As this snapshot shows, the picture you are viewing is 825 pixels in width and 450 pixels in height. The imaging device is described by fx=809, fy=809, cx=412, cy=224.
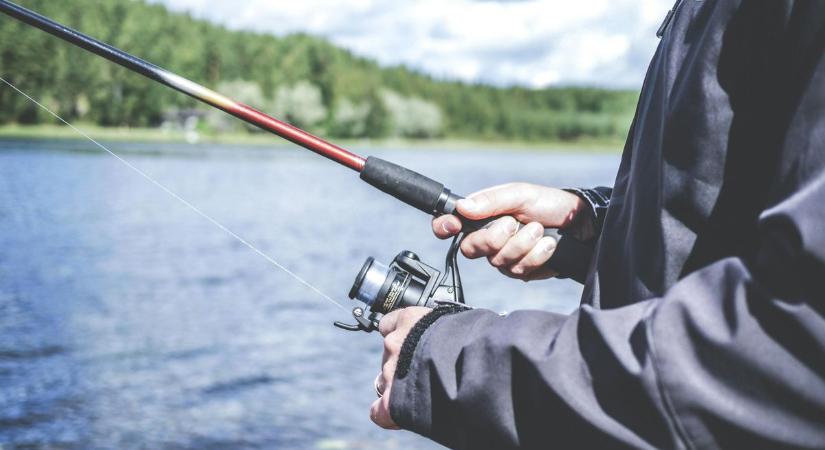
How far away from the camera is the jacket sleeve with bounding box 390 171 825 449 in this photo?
99cm

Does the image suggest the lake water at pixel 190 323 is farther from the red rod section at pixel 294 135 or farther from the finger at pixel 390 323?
the finger at pixel 390 323

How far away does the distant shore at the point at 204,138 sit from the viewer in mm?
47656

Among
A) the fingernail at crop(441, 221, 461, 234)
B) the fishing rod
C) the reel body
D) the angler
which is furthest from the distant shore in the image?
the angler

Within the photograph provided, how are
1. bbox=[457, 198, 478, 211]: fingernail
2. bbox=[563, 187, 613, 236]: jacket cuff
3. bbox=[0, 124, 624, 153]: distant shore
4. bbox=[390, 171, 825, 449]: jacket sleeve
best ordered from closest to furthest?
1. bbox=[390, 171, 825, 449]: jacket sleeve
2. bbox=[457, 198, 478, 211]: fingernail
3. bbox=[563, 187, 613, 236]: jacket cuff
4. bbox=[0, 124, 624, 153]: distant shore

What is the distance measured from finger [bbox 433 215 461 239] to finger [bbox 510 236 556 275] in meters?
0.18

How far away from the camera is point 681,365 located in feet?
3.51

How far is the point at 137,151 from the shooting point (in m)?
39.0

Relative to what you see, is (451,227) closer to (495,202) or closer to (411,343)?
(495,202)

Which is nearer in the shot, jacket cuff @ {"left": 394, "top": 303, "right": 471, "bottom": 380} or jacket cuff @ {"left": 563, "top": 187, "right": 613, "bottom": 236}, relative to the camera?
jacket cuff @ {"left": 394, "top": 303, "right": 471, "bottom": 380}

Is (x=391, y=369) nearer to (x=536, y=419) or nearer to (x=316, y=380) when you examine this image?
(x=536, y=419)

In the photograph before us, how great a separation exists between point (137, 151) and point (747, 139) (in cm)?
4036

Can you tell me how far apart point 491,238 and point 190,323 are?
7.54 metres

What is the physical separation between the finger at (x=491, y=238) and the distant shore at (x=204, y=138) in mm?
26337

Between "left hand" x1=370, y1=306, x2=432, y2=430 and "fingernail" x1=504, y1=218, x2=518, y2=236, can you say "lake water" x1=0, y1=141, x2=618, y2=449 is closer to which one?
"fingernail" x1=504, y1=218, x2=518, y2=236
